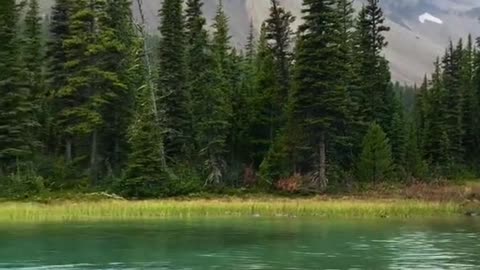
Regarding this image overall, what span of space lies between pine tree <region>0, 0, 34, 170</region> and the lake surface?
1798cm

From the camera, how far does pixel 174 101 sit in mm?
58594

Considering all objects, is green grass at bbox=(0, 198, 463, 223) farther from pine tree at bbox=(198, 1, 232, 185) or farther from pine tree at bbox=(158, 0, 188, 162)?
pine tree at bbox=(158, 0, 188, 162)

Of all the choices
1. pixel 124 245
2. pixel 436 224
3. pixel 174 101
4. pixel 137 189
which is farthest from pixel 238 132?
pixel 124 245

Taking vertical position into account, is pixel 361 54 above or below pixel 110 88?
above

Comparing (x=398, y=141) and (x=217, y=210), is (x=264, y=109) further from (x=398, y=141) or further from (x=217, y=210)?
(x=217, y=210)

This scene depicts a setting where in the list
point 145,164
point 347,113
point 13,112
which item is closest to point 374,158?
point 347,113

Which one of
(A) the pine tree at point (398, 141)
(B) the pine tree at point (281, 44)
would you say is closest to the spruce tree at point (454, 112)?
(A) the pine tree at point (398, 141)

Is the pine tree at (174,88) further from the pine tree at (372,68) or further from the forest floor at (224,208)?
the pine tree at (372,68)

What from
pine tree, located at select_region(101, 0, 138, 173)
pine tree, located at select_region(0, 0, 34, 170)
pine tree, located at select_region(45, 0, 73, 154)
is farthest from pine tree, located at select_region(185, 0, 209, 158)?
pine tree, located at select_region(0, 0, 34, 170)

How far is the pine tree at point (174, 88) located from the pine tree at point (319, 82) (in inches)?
353

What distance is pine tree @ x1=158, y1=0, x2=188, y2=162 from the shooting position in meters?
58.4

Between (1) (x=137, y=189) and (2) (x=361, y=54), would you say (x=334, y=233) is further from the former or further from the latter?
(2) (x=361, y=54)

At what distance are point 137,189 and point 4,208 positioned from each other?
33.2ft

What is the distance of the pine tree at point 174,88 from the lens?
58406mm
